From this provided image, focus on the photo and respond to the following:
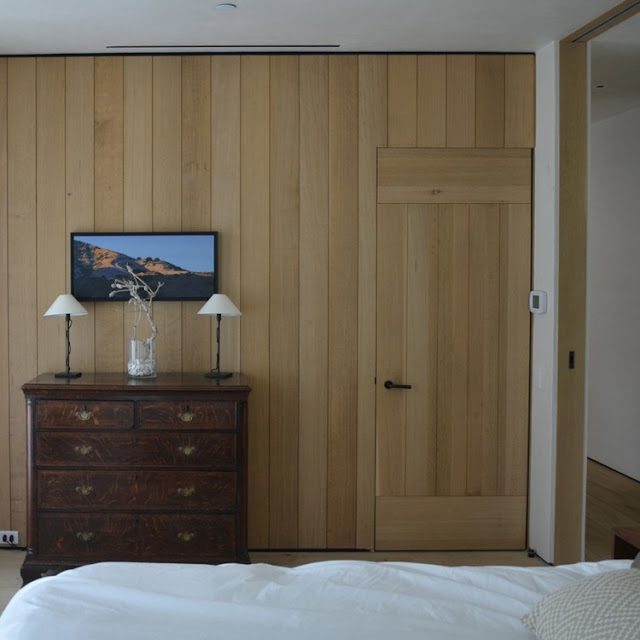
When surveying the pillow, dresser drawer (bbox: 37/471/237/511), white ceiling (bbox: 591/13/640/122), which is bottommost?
dresser drawer (bbox: 37/471/237/511)

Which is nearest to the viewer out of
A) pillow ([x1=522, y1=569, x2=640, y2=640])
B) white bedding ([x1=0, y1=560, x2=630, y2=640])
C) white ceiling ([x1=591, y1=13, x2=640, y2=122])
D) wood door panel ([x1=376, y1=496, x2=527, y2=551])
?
pillow ([x1=522, y1=569, x2=640, y2=640])

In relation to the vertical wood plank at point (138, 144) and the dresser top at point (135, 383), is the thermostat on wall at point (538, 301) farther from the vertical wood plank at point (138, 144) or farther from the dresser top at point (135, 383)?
the vertical wood plank at point (138, 144)

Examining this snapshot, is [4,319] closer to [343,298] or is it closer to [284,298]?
[284,298]

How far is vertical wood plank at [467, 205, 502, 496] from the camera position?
14.2 feet

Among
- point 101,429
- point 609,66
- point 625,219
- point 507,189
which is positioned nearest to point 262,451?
point 101,429

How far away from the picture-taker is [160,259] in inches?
Answer: 168

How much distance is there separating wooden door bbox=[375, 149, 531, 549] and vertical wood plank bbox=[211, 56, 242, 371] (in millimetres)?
768

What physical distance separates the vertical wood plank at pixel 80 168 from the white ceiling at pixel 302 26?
0.51ft

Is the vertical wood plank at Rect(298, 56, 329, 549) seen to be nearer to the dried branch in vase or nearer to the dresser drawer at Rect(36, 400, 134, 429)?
the dried branch in vase

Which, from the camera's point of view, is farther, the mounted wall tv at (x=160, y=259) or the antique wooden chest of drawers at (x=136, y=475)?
the mounted wall tv at (x=160, y=259)

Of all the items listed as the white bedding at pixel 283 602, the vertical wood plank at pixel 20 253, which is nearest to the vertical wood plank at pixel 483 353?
the white bedding at pixel 283 602

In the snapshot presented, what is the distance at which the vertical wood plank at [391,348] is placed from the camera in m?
4.31

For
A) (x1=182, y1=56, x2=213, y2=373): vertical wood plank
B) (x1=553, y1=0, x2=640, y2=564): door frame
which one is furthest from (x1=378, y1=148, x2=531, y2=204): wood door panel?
(x1=182, y1=56, x2=213, y2=373): vertical wood plank

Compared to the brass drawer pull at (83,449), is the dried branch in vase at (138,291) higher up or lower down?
higher up
